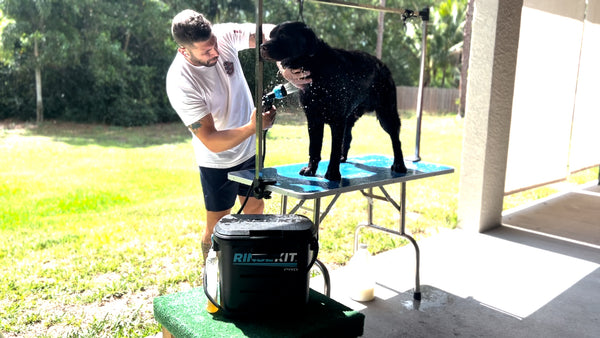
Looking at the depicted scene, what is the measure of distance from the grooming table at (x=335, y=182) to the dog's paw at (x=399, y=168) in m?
0.02

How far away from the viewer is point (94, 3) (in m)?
11.7

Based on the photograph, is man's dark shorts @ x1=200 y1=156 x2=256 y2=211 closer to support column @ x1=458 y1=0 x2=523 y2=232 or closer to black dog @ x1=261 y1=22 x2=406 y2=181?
black dog @ x1=261 y1=22 x2=406 y2=181

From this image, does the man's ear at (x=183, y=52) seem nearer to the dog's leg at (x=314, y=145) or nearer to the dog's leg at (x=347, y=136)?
the dog's leg at (x=314, y=145)

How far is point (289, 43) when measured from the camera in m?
1.90

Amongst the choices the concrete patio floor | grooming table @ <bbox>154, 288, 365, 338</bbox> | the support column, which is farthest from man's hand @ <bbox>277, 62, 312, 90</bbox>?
the support column

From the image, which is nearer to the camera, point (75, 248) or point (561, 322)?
point (561, 322)

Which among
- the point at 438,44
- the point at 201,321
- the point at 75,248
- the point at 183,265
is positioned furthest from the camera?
the point at 438,44

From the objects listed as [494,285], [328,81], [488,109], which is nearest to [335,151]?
[328,81]

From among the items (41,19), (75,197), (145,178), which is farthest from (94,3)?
(75,197)

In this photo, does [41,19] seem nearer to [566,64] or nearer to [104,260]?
[104,260]

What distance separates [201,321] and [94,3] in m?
12.0

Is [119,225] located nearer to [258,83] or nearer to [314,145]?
[314,145]

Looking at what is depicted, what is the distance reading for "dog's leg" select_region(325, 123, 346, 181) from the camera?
6.73 ft

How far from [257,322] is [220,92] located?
1081 millimetres
